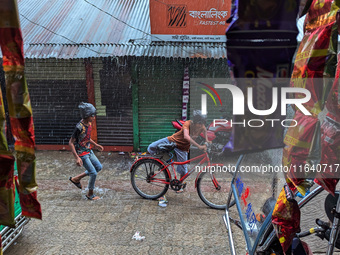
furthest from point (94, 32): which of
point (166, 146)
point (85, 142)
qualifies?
point (166, 146)

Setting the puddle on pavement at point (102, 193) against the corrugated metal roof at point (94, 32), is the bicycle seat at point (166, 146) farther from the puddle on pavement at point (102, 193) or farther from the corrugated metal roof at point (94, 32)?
the corrugated metal roof at point (94, 32)

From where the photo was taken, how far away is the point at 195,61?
779 cm

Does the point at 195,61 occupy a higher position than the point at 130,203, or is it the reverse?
the point at 195,61

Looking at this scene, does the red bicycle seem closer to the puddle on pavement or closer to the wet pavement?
the wet pavement

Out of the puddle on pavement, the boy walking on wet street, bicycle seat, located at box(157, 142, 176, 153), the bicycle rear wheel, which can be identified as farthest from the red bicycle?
the boy walking on wet street

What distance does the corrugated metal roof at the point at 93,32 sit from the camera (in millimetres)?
7266

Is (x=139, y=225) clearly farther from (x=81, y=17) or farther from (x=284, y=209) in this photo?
(x=81, y=17)

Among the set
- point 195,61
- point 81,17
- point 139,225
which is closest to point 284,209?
point 139,225

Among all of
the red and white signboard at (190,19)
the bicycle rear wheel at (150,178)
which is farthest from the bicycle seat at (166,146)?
the red and white signboard at (190,19)

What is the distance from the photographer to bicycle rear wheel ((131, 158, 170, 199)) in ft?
17.8

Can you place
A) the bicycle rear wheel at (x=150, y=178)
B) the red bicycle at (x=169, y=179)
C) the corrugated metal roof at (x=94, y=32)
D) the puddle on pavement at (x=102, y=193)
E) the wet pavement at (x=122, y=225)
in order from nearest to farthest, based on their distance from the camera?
the wet pavement at (x=122, y=225) → the red bicycle at (x=169, y=179) → the bicycle rear wheel at (x=150, y=178) → the puddle on pavement at (x=102, y=193) → the corrugated metal roof at (x=94, y=32)

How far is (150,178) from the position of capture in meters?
5.50

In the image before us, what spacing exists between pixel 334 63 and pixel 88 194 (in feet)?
16.8

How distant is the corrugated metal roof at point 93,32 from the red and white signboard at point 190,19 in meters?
0.23
